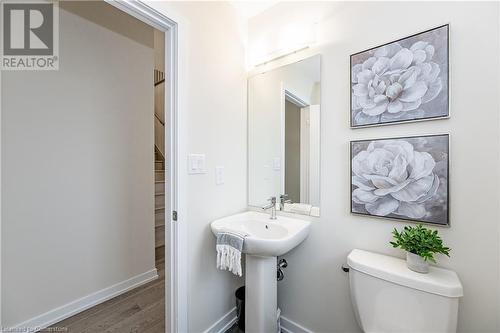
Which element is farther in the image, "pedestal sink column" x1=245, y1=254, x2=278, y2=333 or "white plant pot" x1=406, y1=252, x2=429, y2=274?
"pedestal sink column" x1=245, y1=254, x2=278, y2=333

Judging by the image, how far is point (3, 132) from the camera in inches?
57.4

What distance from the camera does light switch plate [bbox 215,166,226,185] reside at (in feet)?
5.05

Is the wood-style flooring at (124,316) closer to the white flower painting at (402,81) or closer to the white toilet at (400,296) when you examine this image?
the white toilet at (400,296)

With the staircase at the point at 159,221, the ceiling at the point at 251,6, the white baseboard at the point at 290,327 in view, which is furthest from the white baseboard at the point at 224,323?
the ceiling at the point at 251,6

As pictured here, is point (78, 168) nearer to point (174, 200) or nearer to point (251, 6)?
point (174, 200)

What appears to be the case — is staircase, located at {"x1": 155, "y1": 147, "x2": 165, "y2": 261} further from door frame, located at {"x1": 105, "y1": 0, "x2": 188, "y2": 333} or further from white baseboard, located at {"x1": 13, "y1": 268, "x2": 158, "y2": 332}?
door frame, located at {"x1": 105, "y1": 0, "x2": 188, "y2": 333}

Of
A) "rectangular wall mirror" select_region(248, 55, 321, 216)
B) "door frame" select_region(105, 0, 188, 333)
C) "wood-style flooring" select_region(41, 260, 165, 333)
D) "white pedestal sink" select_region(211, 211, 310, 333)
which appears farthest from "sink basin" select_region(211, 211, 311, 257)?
"wood-style flooring" select_region(41, 260, 165, 333)

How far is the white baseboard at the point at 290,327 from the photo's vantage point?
148cm

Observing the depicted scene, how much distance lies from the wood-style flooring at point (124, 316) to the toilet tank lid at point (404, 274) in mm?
1538

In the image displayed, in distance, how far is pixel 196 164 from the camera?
138cm

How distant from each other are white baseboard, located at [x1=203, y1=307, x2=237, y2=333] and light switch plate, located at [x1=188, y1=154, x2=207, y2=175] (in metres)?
1.11

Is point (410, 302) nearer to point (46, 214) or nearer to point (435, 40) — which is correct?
point (435, 40)

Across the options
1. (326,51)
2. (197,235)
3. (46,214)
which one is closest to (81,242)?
(46,214)

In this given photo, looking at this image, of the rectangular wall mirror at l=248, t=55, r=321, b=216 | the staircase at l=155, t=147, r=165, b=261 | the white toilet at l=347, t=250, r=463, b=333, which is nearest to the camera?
the white toilet at l=347, t=250, r=463, b=333
